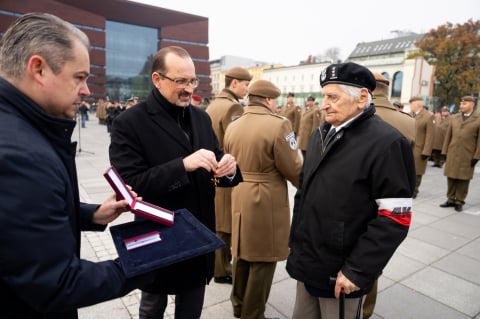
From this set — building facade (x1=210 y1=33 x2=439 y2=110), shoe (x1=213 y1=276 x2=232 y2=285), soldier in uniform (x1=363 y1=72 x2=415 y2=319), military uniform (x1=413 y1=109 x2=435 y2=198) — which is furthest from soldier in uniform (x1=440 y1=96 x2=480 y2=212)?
building facade (x1=210 y1=33 x2=439 y2=110)

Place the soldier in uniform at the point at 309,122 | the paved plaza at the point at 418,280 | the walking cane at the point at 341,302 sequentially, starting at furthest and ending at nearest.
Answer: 1. the soldier in uniform at the point at 309,122
2. the paved plaza at the point at 418,280
3. the walking cane at the point at 341,302

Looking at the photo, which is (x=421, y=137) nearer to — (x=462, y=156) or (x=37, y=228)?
(x=462, y=156)

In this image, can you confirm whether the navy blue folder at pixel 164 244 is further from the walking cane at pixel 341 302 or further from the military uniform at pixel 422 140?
the military uniform at pixel 422 140

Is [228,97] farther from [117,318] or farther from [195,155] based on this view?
[117,318]

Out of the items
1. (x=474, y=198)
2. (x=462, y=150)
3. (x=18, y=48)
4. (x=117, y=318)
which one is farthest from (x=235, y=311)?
(x=474, y=198)

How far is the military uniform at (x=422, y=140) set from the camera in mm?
7414

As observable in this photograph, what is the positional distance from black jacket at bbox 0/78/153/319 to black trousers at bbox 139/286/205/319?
1052mm

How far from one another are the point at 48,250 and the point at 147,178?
0.94 meters

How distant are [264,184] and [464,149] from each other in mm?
5946

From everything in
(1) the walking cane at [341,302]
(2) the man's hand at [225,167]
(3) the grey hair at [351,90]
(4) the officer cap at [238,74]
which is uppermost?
(4) the officer cap at [238,74]

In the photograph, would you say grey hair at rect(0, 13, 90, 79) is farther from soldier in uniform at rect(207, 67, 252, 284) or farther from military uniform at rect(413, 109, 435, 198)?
military uniform at rect(413, 109, 435, 198)

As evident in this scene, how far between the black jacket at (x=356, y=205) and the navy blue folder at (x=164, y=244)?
0.81 meters

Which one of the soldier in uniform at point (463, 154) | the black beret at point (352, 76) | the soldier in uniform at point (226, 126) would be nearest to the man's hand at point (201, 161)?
the black beret at point (352, 76)

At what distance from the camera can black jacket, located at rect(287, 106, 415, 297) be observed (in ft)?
5.79
